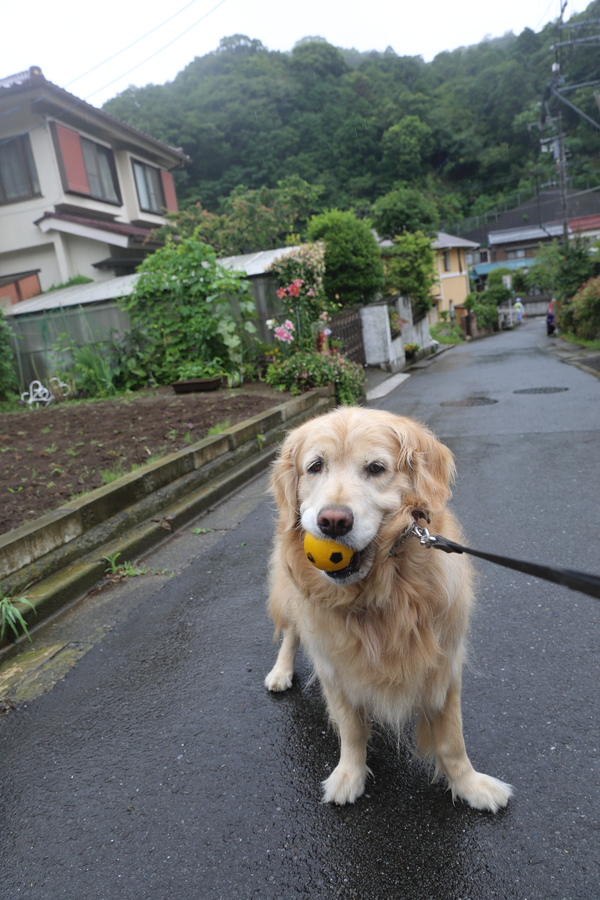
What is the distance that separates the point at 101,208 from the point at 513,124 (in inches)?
2065

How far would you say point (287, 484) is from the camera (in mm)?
2057

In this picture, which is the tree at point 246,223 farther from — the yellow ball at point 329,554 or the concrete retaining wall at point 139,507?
the yellow ball at point 329,554

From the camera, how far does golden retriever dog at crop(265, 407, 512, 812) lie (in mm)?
1799

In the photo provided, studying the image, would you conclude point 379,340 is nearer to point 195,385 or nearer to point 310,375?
point 310,375

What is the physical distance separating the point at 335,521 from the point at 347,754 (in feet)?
3.35


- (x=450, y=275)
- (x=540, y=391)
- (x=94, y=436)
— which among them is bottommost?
(x=540, y=391)

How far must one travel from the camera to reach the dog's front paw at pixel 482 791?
189 cm

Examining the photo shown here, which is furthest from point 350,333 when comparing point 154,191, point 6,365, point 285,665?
point 154,191

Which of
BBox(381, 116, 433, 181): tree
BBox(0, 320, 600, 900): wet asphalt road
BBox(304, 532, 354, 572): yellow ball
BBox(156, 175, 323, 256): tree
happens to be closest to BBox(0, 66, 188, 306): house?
BBox(156, 175, 323, 256): tree

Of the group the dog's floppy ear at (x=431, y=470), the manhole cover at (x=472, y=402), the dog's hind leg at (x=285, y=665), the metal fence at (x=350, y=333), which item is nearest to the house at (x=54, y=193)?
the metal fence at (x=350, y=333)

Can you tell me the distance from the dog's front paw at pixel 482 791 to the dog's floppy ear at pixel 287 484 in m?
1.08

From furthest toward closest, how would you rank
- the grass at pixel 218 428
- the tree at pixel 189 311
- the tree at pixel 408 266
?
the tree at pixel 408 266
the tree at pixel 189 311
the grass at pixel 218 428

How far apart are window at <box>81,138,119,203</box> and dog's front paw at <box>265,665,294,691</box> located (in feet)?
67.3

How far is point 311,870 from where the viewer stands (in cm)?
176
